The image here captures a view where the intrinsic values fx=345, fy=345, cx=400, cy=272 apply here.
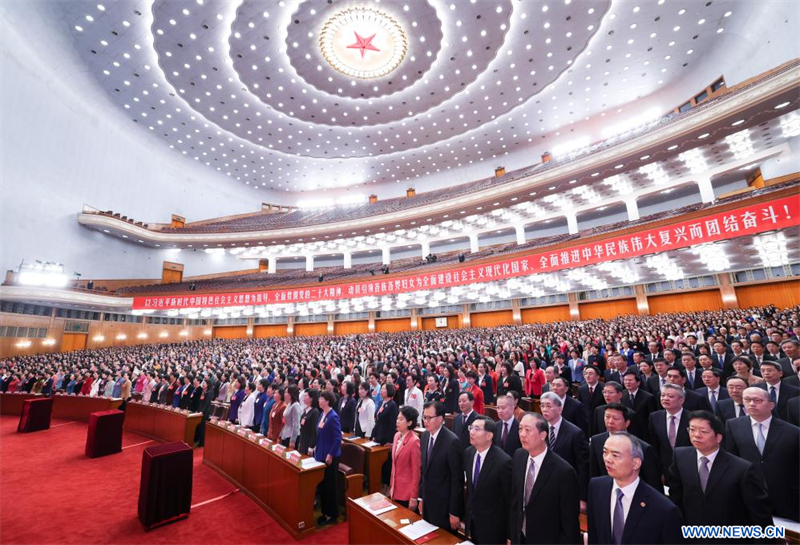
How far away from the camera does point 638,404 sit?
344cm

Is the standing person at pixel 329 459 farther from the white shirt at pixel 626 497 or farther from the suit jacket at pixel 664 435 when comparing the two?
the suit jacket at pixel 664 435

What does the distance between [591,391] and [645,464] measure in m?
1.93

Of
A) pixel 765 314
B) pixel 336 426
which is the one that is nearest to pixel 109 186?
pixel 336 426

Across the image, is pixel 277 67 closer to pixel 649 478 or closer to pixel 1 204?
pixel 1 204

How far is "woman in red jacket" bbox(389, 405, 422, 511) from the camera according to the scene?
9.12 ft

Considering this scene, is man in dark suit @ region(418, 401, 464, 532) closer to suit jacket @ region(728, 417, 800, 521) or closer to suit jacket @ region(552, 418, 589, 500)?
suit jacket @ region(552, 418, 589, 500)

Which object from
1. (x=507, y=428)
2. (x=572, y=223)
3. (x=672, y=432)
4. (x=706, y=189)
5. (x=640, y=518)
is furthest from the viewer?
(x=572, y=223)

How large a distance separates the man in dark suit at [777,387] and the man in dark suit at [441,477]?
2979 mm

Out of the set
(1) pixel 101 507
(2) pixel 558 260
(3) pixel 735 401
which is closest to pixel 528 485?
(3) pixel 735 401

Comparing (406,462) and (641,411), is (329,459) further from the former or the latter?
(641,411)

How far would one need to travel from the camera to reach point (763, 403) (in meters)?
2.31

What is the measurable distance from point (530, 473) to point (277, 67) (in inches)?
787

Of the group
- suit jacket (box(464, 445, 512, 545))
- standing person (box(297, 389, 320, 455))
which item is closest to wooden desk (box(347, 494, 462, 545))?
suit jacket (box(464, 445, 512, 545))

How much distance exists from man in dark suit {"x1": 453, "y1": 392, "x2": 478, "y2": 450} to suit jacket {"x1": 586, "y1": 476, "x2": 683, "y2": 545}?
1.32m
